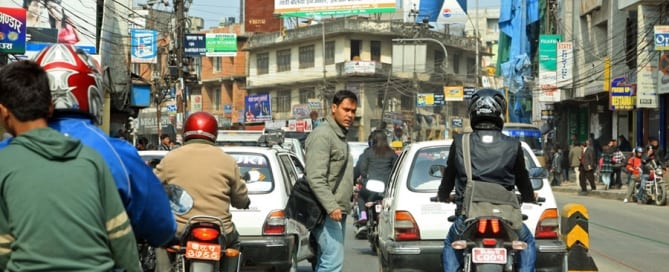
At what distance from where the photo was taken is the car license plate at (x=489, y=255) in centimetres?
564

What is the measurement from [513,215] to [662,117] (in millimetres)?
28414

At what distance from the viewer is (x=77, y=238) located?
2727 mm

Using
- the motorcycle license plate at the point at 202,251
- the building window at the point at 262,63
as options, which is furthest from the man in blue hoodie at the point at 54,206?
the building window at the point at 262,63

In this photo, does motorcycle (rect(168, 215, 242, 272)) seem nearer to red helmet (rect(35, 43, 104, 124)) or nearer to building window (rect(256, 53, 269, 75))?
red helmet (rect(35, 43, 104, 124))

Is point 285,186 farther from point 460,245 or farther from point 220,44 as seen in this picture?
point 220,44

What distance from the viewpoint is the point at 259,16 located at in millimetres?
50594

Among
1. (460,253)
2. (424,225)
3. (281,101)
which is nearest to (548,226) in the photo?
(424,225)

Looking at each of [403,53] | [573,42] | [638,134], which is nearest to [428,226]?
[638,134]

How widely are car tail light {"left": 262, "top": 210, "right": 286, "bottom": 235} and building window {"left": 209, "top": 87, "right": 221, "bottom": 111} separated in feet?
223

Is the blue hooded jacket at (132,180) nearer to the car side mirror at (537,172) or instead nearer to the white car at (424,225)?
the car side mirror at (537,172)

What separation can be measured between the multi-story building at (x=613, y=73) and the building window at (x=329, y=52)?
20.3 m

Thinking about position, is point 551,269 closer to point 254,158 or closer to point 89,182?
point 254,158

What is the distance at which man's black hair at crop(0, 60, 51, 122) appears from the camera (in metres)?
2.91

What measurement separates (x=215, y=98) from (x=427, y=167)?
69.4m
